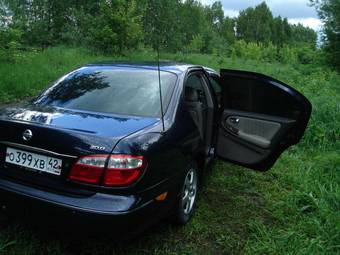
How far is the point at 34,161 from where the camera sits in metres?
2.95

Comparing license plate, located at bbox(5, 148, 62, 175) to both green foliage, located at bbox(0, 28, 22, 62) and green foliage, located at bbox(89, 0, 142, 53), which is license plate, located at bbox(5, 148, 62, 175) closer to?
green foliage, located at bbox(0, 28, 22, 62)

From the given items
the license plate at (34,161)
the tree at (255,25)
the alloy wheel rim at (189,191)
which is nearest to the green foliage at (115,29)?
the alloy wheel rim at (189,191)

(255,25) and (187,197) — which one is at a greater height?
(255,25)

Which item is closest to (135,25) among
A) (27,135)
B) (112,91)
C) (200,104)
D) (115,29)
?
(115,29)

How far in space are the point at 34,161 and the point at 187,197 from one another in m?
1.58

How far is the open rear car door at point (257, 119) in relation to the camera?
14.2 ft

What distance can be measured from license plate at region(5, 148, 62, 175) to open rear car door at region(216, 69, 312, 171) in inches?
90.2

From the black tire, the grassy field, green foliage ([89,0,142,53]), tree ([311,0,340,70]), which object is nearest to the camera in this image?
the grassy field

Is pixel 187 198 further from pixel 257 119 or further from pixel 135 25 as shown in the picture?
pixel 135 25

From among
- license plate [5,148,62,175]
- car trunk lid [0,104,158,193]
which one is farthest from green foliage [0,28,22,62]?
license plate [5,148,62,175]

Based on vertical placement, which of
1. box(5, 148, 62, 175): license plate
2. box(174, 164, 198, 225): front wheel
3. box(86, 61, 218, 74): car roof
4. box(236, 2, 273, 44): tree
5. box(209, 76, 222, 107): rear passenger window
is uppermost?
box(236, 2, 273, 44): tree

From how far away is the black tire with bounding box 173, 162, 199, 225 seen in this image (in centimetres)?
367

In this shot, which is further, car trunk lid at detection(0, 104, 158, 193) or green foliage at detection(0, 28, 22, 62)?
green foliage at detection(0, 28, 22, 62)

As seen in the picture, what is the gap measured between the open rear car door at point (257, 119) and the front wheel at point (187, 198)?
73cm
